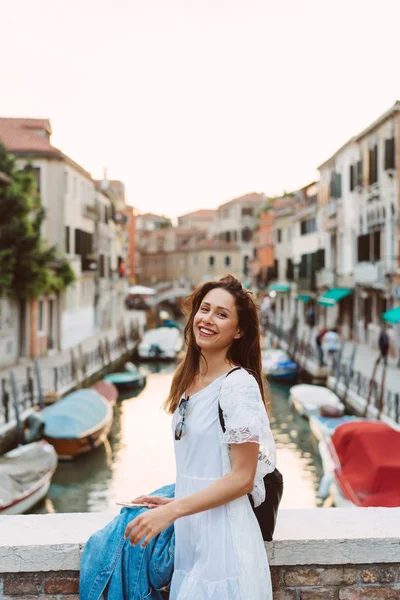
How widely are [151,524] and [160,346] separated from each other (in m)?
30.9

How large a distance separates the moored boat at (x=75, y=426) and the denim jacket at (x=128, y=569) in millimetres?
12431

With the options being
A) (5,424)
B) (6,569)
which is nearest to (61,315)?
(5,424)

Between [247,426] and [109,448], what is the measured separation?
574 inches

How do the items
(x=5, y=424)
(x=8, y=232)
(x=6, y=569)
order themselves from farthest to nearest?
(x=8, y=232) < (x=5, y=424) < (x=6, y=569)

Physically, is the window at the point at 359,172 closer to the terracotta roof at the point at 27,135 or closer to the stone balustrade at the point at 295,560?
the terracotta roof at the point at 27,135

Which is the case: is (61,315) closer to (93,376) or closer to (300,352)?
(93,376)

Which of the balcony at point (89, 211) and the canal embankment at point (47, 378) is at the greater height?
the balcony at point (89, 211)

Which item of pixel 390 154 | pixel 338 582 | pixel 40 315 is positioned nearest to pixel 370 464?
pixel 338 582

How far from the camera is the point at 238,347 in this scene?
2.57 m

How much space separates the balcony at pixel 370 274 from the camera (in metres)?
25.3

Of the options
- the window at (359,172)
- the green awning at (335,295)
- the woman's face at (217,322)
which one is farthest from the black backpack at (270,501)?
the green awning at (335,295)

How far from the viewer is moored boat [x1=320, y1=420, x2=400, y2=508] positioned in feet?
30.5

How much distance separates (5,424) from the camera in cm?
1409

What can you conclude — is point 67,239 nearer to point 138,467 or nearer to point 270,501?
point 138,467
